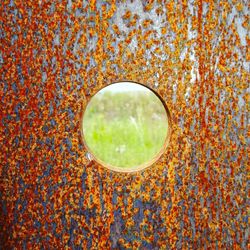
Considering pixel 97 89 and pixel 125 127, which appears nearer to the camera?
pixel 97 89

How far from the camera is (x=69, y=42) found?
1688mm

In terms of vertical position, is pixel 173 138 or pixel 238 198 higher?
pixel 173 138

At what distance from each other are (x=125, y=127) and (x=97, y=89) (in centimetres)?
390

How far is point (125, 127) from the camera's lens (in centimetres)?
561

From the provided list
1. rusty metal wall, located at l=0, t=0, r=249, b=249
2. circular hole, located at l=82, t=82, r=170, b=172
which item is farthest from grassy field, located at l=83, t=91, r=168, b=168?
rusty metal wall, located at l=0, t=0, r=249, b=249

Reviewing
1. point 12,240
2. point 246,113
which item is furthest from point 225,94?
point 12,240

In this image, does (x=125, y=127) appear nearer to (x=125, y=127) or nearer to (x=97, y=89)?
(x=125, y=127)

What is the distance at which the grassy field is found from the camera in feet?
15.7

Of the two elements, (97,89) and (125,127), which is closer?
(97,89)

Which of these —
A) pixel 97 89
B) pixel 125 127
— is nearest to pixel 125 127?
pixel 125 127

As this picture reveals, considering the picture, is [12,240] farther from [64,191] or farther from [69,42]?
[69,42]

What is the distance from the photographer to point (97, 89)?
172 cm

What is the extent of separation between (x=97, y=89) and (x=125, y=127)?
390cm

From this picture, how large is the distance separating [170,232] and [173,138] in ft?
1.19
